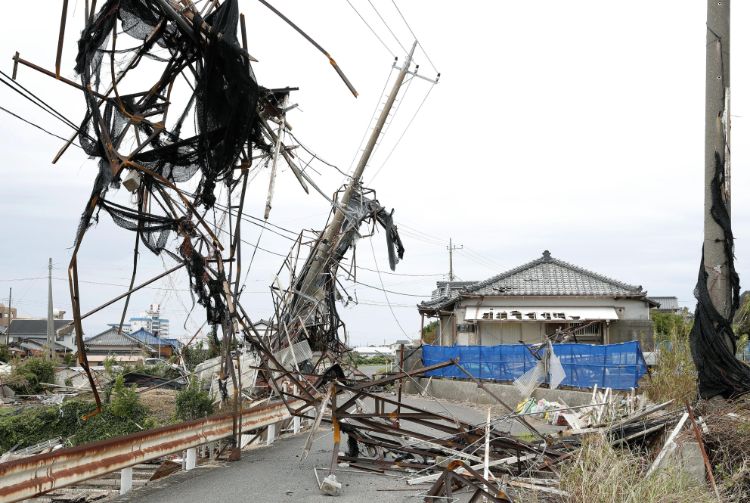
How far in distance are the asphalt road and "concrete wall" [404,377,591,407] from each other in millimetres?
10485

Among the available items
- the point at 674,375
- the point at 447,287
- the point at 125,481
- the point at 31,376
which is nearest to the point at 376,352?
the point at 447,287

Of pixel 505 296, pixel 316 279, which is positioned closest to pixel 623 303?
pixel 505 296

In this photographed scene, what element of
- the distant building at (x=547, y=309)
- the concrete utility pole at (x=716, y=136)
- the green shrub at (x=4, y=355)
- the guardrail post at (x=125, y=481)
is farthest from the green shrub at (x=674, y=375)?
the green shrub at (x=4, y=355)

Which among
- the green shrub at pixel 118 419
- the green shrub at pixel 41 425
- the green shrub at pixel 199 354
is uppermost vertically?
the green shrub at pixel 199 354

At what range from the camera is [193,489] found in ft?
24.5

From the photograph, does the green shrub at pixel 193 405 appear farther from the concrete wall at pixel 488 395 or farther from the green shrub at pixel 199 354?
the green shrub at pixel 199 354

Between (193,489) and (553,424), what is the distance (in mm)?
10790

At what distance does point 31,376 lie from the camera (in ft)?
124

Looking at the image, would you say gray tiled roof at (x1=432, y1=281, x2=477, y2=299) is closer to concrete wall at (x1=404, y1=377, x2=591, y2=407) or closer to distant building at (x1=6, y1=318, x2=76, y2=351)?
concrete wall at (x1=404, y1=377, x2=591, y2=407)

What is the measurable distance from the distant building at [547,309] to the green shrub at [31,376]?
22420mm

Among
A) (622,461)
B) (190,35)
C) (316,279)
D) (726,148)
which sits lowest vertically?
(622,461)

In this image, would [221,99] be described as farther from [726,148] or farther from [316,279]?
[316,279]

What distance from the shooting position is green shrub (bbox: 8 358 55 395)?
1469 inches

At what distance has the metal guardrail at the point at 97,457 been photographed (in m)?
5.40
